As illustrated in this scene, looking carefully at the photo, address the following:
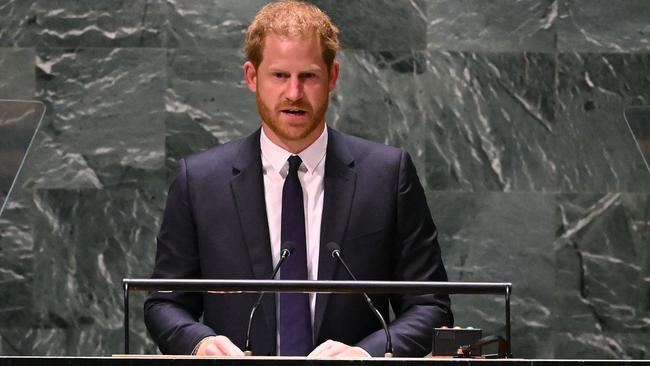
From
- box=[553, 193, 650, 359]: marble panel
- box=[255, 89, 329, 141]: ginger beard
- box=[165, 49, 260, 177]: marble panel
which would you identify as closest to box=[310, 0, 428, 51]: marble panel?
box=[165, 49, 260, 177]: marble panel

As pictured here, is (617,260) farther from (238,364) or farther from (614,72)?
(238,364)

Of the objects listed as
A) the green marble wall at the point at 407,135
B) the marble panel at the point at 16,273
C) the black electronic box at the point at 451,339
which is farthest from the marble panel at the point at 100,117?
the black electronic box at the point at 451,339

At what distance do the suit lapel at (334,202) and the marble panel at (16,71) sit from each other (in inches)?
93.5

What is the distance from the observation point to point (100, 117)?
622 centimetres

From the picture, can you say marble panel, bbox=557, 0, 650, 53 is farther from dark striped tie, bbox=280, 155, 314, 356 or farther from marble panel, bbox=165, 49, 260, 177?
dark striped tie, bbox=280, 155, 314, 356

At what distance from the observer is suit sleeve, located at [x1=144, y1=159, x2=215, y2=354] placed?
389cm

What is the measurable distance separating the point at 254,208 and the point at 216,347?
656mm

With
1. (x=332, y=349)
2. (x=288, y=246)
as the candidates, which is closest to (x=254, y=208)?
(x=288, y=246)

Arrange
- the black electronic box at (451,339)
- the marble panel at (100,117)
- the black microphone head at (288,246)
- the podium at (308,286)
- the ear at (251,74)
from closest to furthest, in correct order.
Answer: the podium at (308,286)
the black electronic box at (451,339)
the black microphone head at (288,246)
the ear at (251,74)
the marble panel at (100,117)

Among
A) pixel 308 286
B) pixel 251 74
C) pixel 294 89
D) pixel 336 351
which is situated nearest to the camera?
pixel 308 286

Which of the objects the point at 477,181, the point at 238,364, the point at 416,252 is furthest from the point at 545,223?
the point at 238,364

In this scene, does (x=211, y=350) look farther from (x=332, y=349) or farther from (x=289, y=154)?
(x=289, y=154)

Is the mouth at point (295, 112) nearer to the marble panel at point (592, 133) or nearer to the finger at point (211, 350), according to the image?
the finger at point (211, 350)

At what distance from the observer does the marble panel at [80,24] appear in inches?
245
